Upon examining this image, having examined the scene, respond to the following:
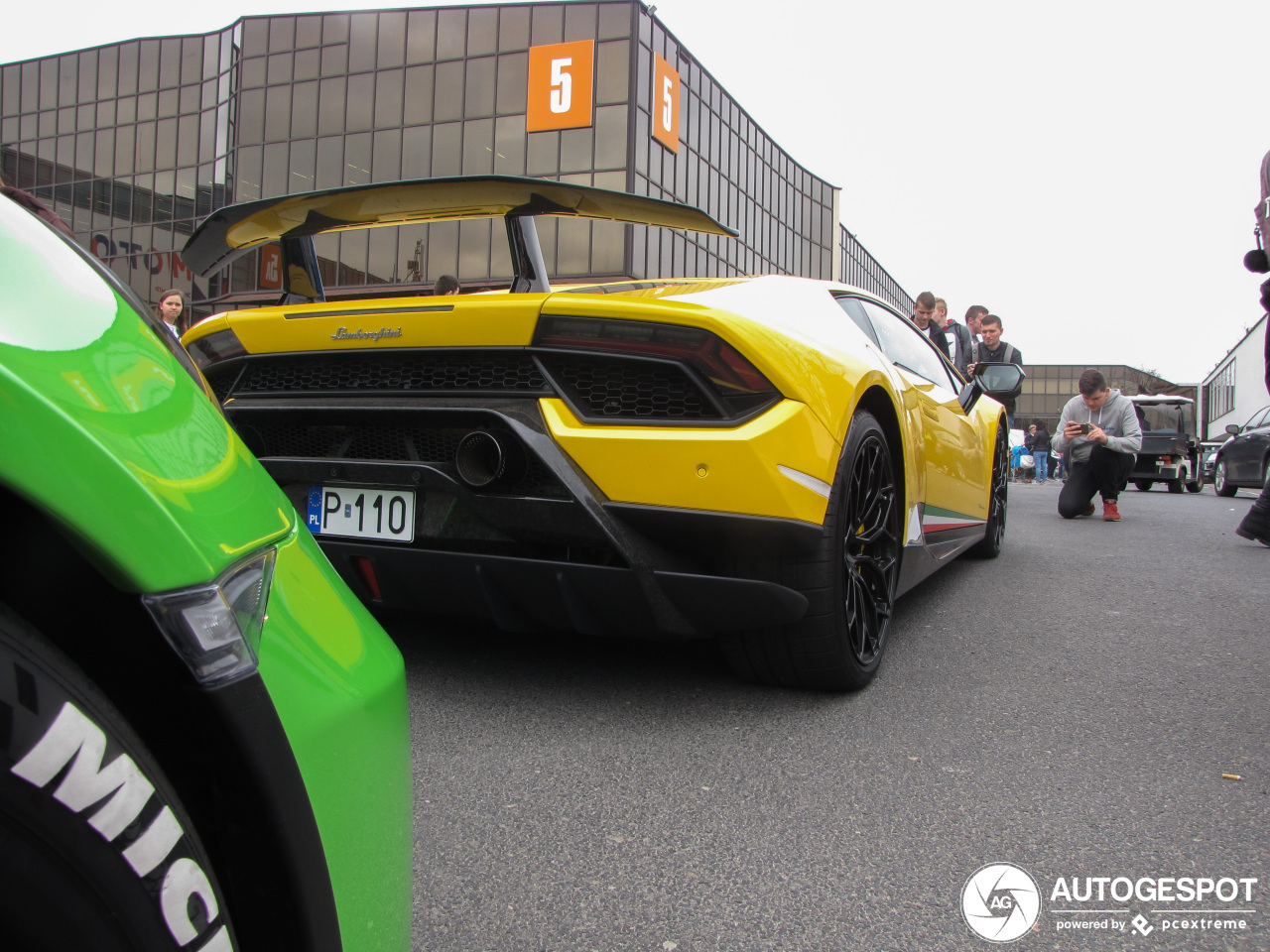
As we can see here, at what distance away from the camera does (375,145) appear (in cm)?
2934

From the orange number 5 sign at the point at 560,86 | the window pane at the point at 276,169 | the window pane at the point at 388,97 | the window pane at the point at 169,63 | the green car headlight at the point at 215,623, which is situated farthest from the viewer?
the window pane at the point at 169,63

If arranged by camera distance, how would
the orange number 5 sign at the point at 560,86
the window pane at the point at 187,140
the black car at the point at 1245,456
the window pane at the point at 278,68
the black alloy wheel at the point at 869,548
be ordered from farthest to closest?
1. the window pane at the point at 187,140
2. the window pane at the point at 278,68
3. the orange number 5 sign at the point at 560,86
4. the black car at the point at 1245,456
5. the black alloy wheel at the point at 869,548

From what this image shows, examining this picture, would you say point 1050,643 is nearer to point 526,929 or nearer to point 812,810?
point 812,810

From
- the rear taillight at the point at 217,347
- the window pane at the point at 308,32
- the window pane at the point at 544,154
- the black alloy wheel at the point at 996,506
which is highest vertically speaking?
the window pane at the point at 308,32

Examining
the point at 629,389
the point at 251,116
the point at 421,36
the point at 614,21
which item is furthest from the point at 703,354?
the point at 251,116

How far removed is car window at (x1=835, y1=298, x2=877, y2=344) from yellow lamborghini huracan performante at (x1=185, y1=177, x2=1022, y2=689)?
0.44m

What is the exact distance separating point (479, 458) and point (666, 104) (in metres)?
28.2

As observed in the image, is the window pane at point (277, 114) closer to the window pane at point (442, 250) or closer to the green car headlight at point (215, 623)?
the window pane at point (442, 250)

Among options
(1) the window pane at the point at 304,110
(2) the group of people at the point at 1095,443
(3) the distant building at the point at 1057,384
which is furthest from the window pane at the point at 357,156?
(3) the distant building at the point at 1057,384

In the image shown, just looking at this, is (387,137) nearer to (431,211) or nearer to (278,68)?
(278,68)

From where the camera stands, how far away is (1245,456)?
44.8 feet

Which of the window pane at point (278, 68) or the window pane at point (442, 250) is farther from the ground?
the window pane at point (278, 68)

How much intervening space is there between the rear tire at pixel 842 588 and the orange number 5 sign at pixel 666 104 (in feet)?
87.9

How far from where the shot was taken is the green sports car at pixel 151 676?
0.61m
